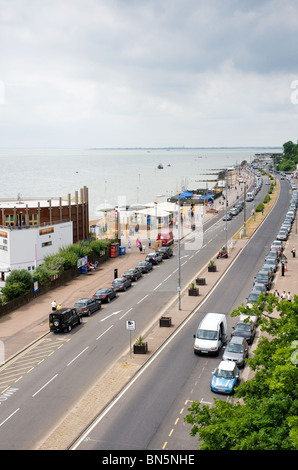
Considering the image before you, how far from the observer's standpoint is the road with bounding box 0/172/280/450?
75.8 ft

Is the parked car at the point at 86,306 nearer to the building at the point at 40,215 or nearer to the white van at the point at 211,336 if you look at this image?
the white van at the point at 211,336

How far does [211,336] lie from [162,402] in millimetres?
7367

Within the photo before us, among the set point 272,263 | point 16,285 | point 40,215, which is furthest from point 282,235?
point 16,285

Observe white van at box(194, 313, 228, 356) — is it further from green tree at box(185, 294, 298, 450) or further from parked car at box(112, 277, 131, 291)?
parked car at box(112, 277, 131, 291)

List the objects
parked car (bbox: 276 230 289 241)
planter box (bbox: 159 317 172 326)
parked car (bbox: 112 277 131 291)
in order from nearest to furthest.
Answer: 1. planter box (bbox: 159 317 172 326)
2. parked car (bbox: 112 277 131 291)
3. parked car (bbox: 276 230 289 241)

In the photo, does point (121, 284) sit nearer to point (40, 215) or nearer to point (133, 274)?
point (133, 274)

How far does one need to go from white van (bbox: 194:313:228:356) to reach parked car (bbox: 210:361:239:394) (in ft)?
12.0

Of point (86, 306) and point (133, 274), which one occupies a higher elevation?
point (133, 274)

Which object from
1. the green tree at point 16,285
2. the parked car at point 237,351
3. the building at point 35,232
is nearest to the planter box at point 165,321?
the parked car at point 237,351

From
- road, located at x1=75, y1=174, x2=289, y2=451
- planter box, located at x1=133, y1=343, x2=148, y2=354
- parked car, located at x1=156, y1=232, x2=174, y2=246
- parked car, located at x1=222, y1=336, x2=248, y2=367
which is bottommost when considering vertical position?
road, located at x1=75, y1=174, x2=289, y2=451

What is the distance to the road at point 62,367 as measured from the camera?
75.8 feet

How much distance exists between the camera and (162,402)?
24.7m

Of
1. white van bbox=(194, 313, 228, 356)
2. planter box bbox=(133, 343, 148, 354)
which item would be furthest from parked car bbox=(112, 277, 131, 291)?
planter box bbox=(133, 343, 148, 354)

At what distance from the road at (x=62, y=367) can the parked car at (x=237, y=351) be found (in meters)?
2.60
